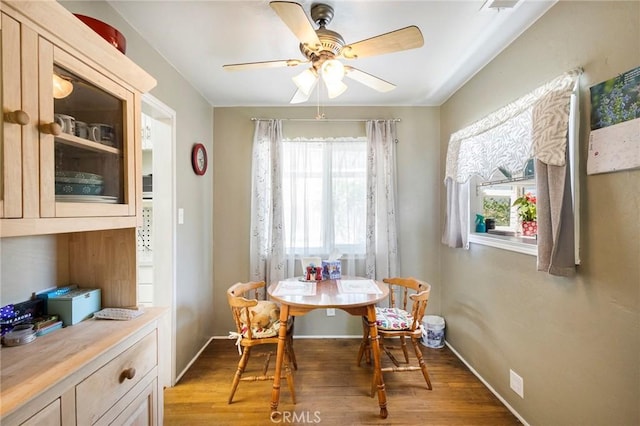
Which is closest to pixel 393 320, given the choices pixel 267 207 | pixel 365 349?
pixel 365 349

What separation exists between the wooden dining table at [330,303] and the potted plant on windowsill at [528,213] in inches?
42.6

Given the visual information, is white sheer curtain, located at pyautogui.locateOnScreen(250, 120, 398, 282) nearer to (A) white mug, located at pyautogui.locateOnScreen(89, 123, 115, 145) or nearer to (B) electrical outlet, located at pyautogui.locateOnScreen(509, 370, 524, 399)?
(B) electrical outlet, located at pyautogui.locateOnScreen(509, 370, 524, 399)

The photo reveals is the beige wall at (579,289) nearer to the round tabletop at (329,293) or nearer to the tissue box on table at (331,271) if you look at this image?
the round tabletop at (329,293)

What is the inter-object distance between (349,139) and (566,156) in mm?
1805

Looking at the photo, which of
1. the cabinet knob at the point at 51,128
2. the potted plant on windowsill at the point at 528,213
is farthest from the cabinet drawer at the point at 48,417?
the potted plant on windowsill at the point at 528,213

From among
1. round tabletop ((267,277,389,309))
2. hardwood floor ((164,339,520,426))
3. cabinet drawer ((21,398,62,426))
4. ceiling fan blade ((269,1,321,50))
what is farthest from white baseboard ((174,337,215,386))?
ceiling fan blade ((269,1,321,50))

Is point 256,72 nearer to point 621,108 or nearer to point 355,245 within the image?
point 355,245

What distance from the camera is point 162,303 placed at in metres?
2.05

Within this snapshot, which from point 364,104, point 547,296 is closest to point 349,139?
point 364,104

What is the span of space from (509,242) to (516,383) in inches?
36.4

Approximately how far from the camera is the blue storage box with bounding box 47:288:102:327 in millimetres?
1047

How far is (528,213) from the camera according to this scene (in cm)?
181

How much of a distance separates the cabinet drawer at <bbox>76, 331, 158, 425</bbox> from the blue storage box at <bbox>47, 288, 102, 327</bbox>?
0.27 metres

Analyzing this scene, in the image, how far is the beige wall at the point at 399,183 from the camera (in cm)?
283
